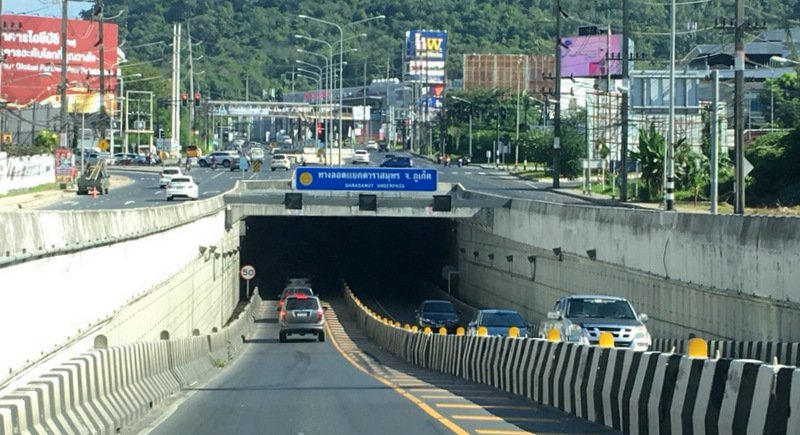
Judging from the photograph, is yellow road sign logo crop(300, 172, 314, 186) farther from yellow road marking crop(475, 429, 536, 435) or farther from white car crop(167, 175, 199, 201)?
A: yellow road marking crop(475, 429, 536, 435)

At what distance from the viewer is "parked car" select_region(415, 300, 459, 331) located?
2124 inches

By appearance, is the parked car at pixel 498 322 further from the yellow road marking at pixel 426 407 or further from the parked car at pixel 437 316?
the parked car at pixel 437 316

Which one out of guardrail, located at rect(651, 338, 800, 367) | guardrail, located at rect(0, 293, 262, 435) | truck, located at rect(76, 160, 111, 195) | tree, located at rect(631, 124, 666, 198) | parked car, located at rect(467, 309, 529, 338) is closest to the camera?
guardrail, located at rect(0, 293, 262, 435)

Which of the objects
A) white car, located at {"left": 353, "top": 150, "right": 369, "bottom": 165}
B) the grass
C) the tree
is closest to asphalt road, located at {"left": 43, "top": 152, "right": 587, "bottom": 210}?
the grass

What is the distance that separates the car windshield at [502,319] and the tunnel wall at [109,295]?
28.7 feet

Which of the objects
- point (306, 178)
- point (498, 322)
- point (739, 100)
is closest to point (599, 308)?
point (498, 322)

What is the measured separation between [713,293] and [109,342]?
14.2 meters

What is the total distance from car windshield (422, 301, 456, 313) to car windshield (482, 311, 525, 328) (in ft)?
57.7

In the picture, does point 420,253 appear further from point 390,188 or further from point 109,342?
point 109,342

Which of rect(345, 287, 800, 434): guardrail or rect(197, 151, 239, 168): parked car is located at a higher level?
rect(197, 151, 239, 168): parked car

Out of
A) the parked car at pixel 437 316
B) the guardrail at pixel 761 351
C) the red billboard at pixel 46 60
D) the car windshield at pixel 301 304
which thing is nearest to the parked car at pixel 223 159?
the red billboard at pixel 46 60

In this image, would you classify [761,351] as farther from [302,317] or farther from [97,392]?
[302,317]

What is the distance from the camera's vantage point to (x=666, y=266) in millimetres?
36625

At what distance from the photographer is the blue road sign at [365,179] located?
69.8 metres
